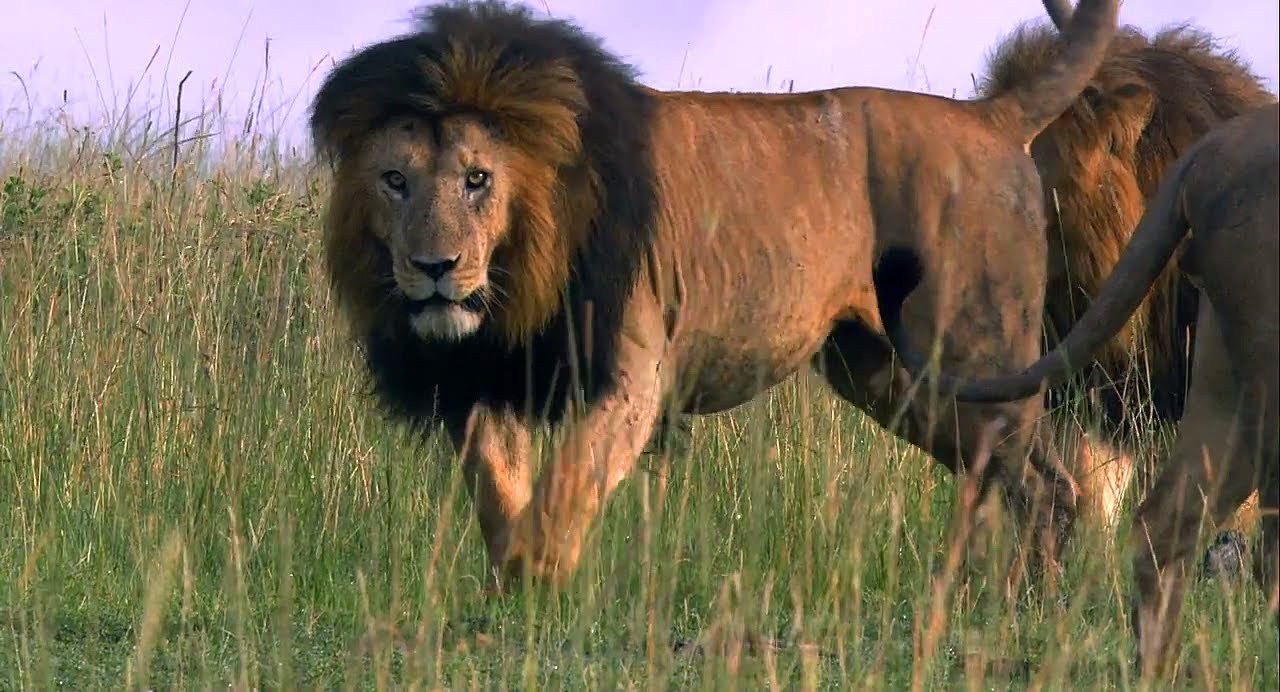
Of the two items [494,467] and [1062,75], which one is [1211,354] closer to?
[494,467]

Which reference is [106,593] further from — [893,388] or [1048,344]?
[1048,344]

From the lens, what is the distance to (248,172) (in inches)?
308

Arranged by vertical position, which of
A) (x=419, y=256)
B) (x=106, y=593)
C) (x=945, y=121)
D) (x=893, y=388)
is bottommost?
(x=106, y=593)

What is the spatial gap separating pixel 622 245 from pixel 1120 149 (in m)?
1.82

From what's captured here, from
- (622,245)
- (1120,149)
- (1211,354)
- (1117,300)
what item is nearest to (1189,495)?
(1211,354)

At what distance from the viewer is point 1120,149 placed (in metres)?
5.69

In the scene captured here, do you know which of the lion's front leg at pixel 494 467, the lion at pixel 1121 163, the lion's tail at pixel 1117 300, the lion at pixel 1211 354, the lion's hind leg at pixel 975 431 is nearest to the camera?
the lion at pixel 1211 354

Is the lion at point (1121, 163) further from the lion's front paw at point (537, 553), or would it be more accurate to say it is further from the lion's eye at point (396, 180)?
the lion's eye at point (396, 180)

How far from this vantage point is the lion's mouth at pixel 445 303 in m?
4.30

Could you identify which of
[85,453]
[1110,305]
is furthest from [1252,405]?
[85,453]

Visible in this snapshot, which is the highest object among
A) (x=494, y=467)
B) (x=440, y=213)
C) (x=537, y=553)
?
(x=440, y=213)

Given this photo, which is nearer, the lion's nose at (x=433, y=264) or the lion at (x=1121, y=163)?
the lion's nose at (x=433, y=264)

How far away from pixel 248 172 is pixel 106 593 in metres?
3.59

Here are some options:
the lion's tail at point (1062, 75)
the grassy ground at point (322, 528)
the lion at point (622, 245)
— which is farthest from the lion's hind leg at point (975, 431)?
the lion's tail at point (1062, 75)
